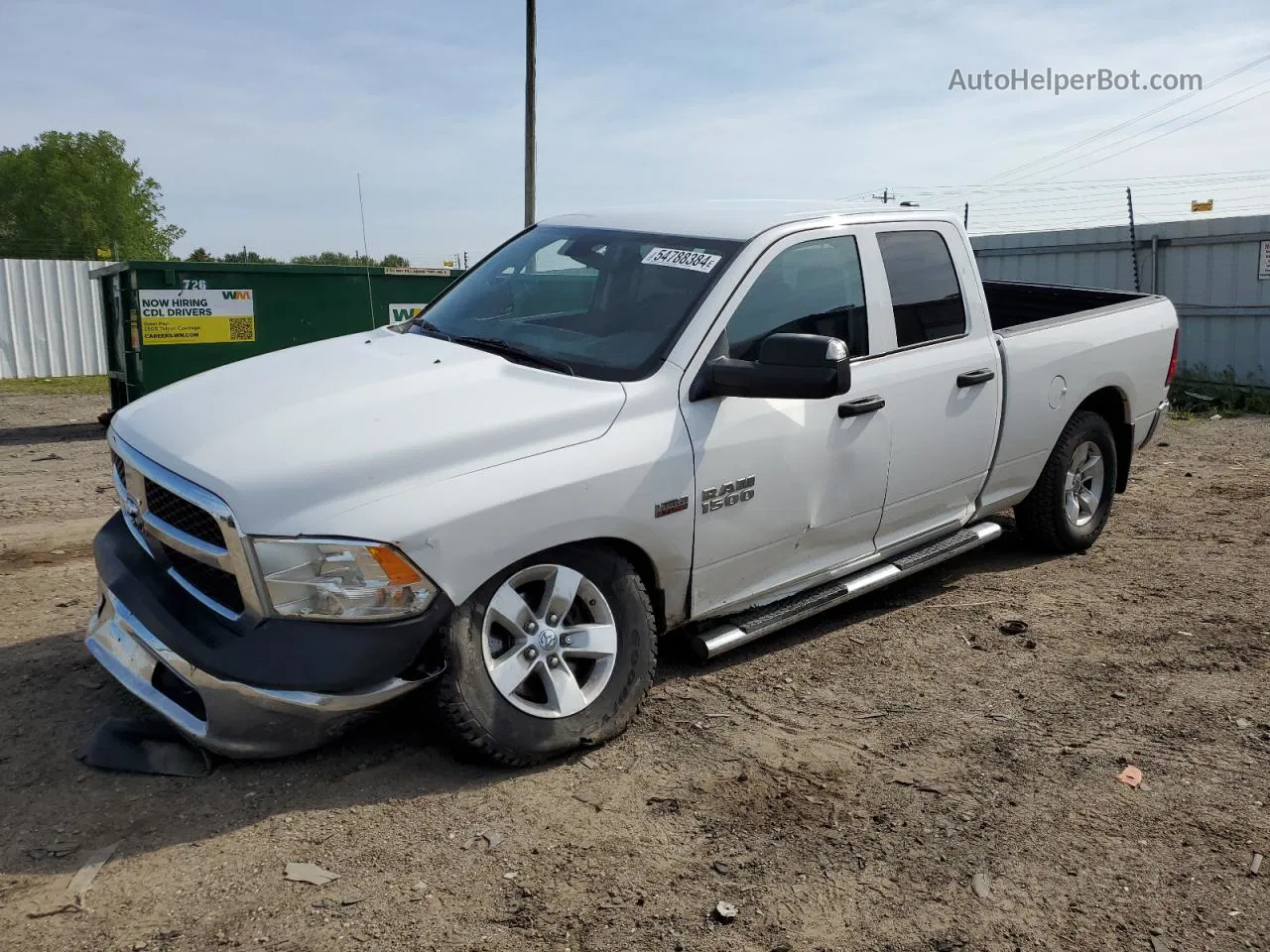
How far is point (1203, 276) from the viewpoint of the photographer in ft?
44.4

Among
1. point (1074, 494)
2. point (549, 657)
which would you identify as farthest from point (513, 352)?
point (1074, 494)

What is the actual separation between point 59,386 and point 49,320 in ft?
6.33

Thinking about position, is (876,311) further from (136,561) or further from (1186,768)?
(136,561)

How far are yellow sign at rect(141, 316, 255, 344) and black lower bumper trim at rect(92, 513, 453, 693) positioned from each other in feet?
28.1

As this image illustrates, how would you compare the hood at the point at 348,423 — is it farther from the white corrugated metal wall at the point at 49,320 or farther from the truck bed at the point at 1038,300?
the white corrugated metal wall at the point at 49,320

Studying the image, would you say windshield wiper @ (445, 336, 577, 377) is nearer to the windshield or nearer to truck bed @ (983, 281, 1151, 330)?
the windshield

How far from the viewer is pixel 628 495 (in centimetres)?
369

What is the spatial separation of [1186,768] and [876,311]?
2126mm

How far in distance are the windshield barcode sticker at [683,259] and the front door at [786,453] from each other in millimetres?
165

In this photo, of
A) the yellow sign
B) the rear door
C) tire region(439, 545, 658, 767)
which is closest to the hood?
tire region(439, 545, 658, 767)

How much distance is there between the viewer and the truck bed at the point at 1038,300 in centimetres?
682

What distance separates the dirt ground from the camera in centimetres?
284

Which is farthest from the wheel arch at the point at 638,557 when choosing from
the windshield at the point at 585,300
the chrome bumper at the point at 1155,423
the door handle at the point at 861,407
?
the chrome bumper at the point at 1155,423

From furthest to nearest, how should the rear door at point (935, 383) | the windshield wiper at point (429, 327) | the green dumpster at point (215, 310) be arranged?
the green dumpster at point (215, 310)
the rear door at point (935, 383)
the windshield wiper at point (429, 327)
